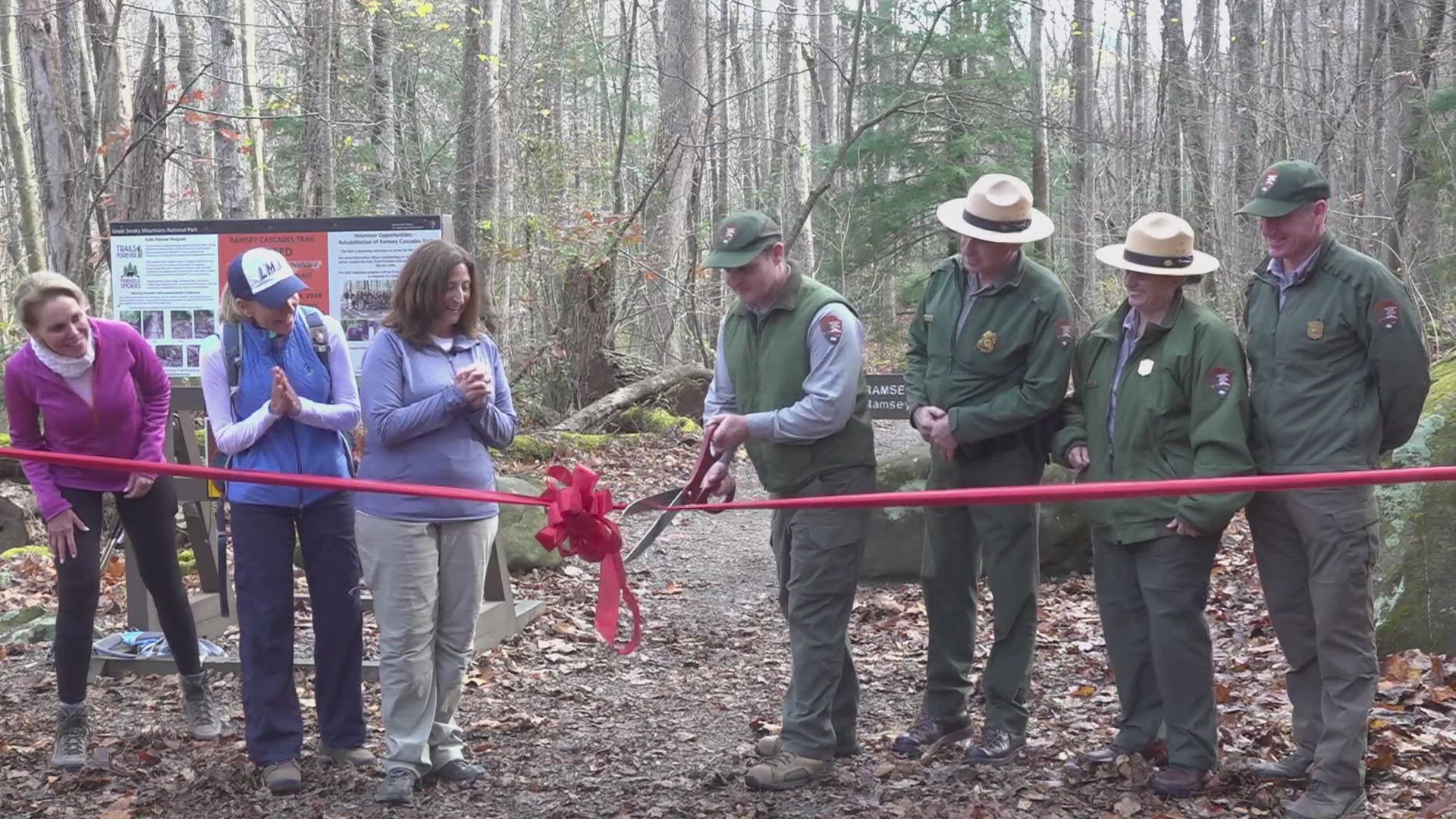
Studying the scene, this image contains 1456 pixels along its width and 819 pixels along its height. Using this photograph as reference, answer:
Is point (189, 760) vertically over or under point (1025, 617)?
under

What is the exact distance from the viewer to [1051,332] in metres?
4.77

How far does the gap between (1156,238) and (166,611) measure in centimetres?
443

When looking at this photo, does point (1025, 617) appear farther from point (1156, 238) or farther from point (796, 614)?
point (1156, 238)

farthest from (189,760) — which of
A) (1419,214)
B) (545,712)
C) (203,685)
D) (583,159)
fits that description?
(583,159)

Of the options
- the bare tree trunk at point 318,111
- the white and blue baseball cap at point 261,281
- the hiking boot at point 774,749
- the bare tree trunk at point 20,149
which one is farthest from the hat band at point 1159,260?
the bare tree trunk at point 20,149

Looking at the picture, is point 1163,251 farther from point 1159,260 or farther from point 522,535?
point 522,535

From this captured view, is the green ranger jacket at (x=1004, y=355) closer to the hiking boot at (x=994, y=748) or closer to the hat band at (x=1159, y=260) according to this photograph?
the hat band at (x=1159, y=260)

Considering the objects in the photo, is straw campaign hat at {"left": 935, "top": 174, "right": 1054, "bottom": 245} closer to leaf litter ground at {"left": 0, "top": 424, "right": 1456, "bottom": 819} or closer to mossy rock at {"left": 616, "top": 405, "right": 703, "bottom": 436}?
leaf litter ground at {"left": 0, "top": 424, "right": 1456, "bottom": 819}

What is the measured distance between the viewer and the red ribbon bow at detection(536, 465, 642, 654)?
4.56 m

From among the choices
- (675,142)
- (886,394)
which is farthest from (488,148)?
(886,394)

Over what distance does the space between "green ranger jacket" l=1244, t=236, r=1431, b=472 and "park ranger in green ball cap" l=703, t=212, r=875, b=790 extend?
1.49 metres

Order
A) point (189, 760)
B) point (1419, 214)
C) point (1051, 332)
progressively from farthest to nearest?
point (1419, 214) → point (189, 760) → point (1051, 332)

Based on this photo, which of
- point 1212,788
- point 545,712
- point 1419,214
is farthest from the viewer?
point 1419,214

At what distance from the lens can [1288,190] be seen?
4.15 m
